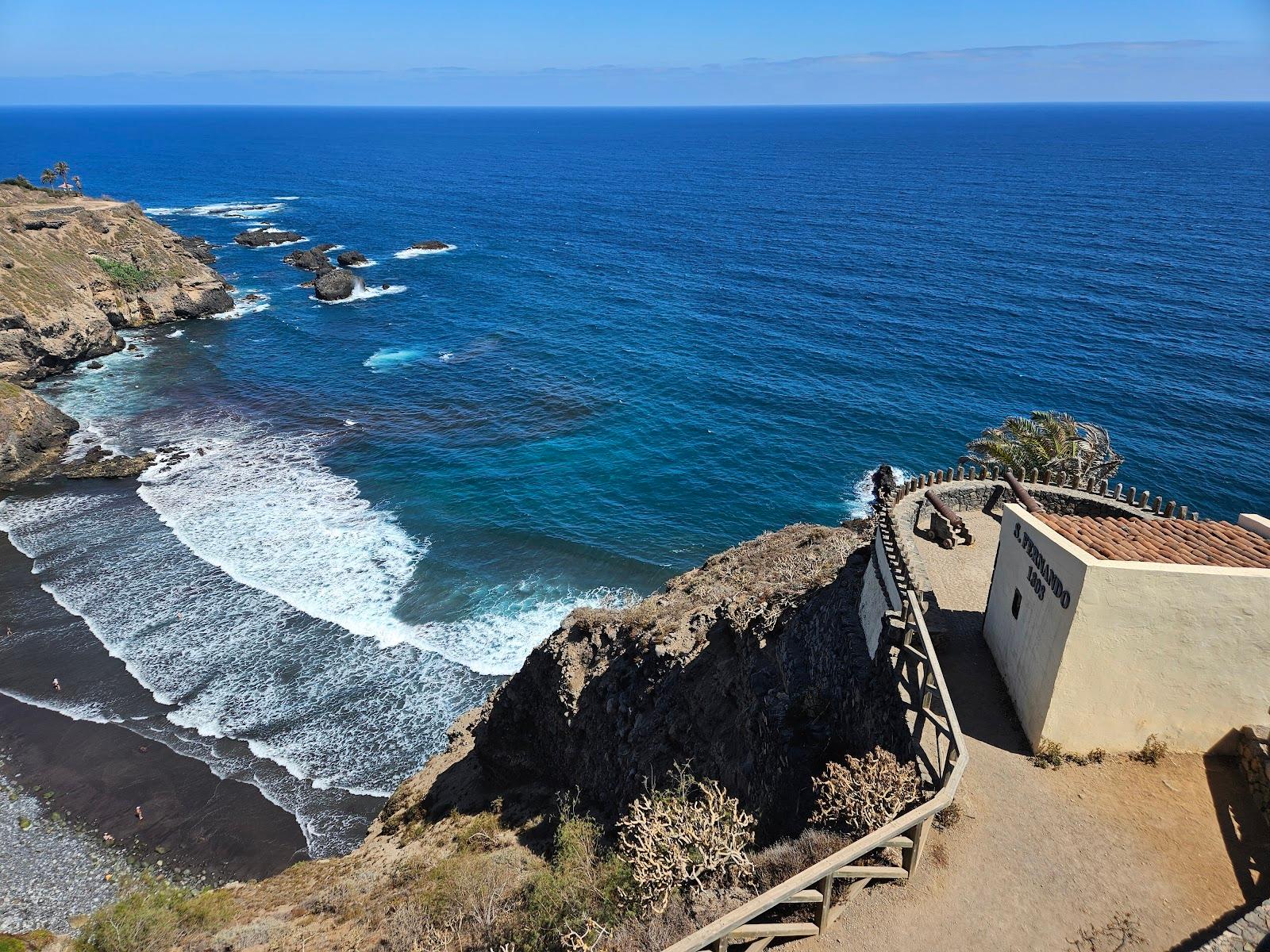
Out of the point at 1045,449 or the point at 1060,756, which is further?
the point at 1045,449

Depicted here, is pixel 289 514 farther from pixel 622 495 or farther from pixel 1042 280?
pixel 1042 280

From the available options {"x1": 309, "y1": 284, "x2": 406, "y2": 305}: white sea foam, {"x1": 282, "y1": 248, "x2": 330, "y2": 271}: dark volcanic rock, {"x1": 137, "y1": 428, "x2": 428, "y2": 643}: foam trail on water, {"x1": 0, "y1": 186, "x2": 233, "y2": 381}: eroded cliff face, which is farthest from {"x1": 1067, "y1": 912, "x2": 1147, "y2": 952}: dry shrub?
{"x1": 282, "y1": 248, "x2": 330, "y2": 271}: dark volcanic rock

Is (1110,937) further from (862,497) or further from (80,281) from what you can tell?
(80,281)

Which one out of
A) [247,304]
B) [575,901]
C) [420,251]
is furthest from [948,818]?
[420,251]

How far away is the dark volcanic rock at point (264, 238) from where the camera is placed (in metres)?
105

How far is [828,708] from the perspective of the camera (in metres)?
16.3

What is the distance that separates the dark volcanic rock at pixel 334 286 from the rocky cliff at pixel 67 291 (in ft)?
29.7

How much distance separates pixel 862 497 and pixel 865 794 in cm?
3443

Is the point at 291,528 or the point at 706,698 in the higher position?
the point at 706,698

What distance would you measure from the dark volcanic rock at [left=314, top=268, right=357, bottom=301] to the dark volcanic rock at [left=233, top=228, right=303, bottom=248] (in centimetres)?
2819

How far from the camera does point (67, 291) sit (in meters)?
65.1

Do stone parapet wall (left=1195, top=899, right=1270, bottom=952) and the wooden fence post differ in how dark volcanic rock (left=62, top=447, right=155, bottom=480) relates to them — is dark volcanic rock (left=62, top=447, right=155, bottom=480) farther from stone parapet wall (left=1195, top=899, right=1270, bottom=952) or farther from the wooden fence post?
stone parapet wall (left=1195, top=899, right=1270, bottom=952)

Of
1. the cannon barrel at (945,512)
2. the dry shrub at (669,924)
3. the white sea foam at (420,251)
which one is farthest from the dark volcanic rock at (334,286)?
the dry shrub at (669,924)

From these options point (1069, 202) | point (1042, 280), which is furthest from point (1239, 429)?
point (1069, 202)
